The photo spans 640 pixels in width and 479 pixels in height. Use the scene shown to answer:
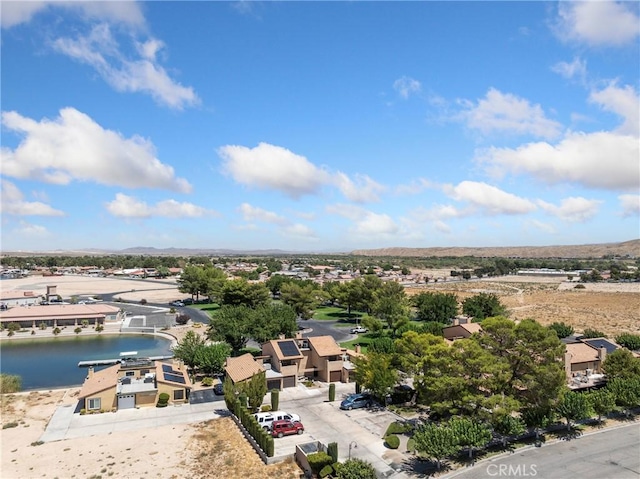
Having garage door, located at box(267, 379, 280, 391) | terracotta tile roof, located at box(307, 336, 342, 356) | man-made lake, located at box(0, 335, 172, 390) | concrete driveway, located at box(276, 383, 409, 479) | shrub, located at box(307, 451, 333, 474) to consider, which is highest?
terracotta tile roof, located at box(307, 336, 342, 356)

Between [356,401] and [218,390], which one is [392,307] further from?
[218,390]

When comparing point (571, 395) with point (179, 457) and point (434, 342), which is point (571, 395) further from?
point (179, 457)

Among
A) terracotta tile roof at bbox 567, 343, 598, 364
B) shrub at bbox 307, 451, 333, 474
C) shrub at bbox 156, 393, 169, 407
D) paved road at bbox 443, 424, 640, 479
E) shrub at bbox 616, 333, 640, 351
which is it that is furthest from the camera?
shrub at bbox 616, 333, 640, 351

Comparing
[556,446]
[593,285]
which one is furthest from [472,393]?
[593,285]

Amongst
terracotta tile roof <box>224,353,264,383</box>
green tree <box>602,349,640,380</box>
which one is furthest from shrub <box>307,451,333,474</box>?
green tree <box>602,349,640,380</box>

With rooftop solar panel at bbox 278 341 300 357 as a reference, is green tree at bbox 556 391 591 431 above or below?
below

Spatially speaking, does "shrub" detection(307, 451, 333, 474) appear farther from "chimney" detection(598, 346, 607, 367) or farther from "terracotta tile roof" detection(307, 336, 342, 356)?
"chimney" detection(598, 346, 607, 367)
